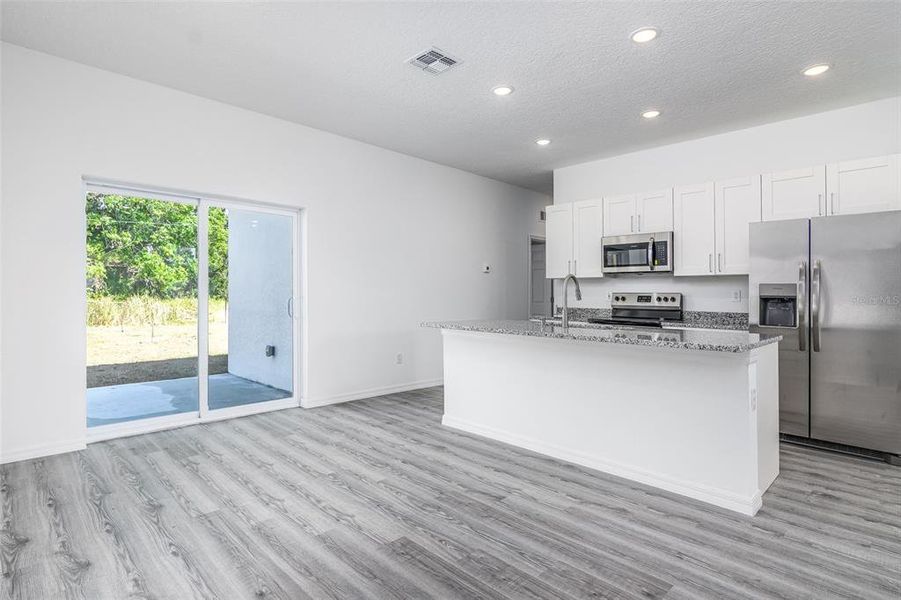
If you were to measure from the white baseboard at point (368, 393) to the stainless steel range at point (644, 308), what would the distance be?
7.43 feet

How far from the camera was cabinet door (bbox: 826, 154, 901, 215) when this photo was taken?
360 cm

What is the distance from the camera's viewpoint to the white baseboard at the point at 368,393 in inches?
190

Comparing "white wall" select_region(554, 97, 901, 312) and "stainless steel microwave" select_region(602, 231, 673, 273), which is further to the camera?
"stainless steel microwave" select_region(602, 231, 673, 273)

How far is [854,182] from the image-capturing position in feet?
12.3

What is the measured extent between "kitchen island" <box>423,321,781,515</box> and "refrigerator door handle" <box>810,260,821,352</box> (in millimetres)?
Answer: 907

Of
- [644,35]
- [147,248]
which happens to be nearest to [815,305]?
[644,35]

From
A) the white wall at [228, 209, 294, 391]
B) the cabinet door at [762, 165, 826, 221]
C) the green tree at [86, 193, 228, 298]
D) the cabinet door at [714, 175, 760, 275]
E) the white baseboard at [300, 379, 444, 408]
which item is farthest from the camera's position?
the white baseboard at [300, 379, 444, 408]

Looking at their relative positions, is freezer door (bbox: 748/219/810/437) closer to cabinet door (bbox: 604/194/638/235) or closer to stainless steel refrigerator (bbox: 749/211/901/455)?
stainless steel refrigerator (bbox: 749/211/901/455)

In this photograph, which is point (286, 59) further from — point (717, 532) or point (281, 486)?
point (717, 532)

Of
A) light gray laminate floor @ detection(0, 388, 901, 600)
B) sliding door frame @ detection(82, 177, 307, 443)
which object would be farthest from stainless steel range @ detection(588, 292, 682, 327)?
sliding door frame @ detection(82, 177, 307, 443)

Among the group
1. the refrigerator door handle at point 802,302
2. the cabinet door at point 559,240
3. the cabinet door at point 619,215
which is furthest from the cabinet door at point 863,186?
the cabinet door at point 559,240

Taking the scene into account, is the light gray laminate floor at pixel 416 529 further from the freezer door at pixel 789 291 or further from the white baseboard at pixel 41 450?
the freezer door at pixel 789 291

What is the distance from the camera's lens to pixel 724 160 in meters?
4.74

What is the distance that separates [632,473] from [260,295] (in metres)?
3.61
